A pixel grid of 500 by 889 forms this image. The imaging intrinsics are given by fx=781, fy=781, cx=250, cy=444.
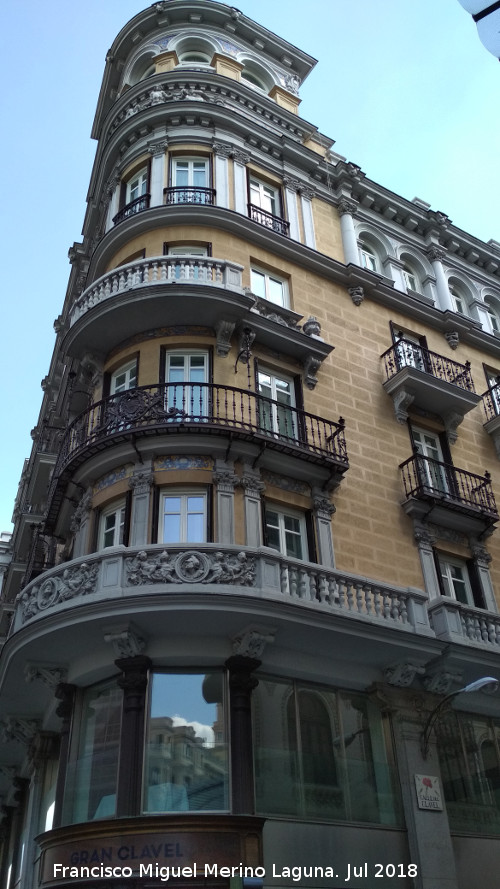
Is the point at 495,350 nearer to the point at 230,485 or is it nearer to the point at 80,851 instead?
the point at 230,485

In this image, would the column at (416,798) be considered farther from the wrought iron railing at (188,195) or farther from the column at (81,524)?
the wrought iron railing at (188,195)

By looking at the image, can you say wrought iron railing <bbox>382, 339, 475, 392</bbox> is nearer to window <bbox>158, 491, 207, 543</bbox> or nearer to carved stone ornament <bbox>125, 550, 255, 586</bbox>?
window <bbox>158, 491, 207, 543</bbox>

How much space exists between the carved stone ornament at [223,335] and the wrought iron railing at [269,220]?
16.0 feet

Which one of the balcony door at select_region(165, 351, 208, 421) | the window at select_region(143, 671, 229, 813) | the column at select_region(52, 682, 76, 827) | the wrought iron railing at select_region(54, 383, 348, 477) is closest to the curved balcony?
the column at select_region(52, 682, 76, 827)

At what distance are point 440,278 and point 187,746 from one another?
18.9 m

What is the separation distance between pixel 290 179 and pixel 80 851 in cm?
1987

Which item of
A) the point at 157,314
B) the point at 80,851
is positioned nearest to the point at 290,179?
the point at 157,314

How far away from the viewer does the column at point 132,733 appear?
13.3 m

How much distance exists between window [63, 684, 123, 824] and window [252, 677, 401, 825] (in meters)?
2.62

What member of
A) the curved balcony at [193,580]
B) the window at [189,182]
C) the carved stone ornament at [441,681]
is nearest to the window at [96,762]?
the curved balcony at [193,580]

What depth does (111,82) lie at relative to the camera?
28953 millimetres

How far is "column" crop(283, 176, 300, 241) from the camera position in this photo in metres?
23.8

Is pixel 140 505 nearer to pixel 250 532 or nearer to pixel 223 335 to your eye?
pixel 250 532

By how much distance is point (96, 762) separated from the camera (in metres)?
14.6
